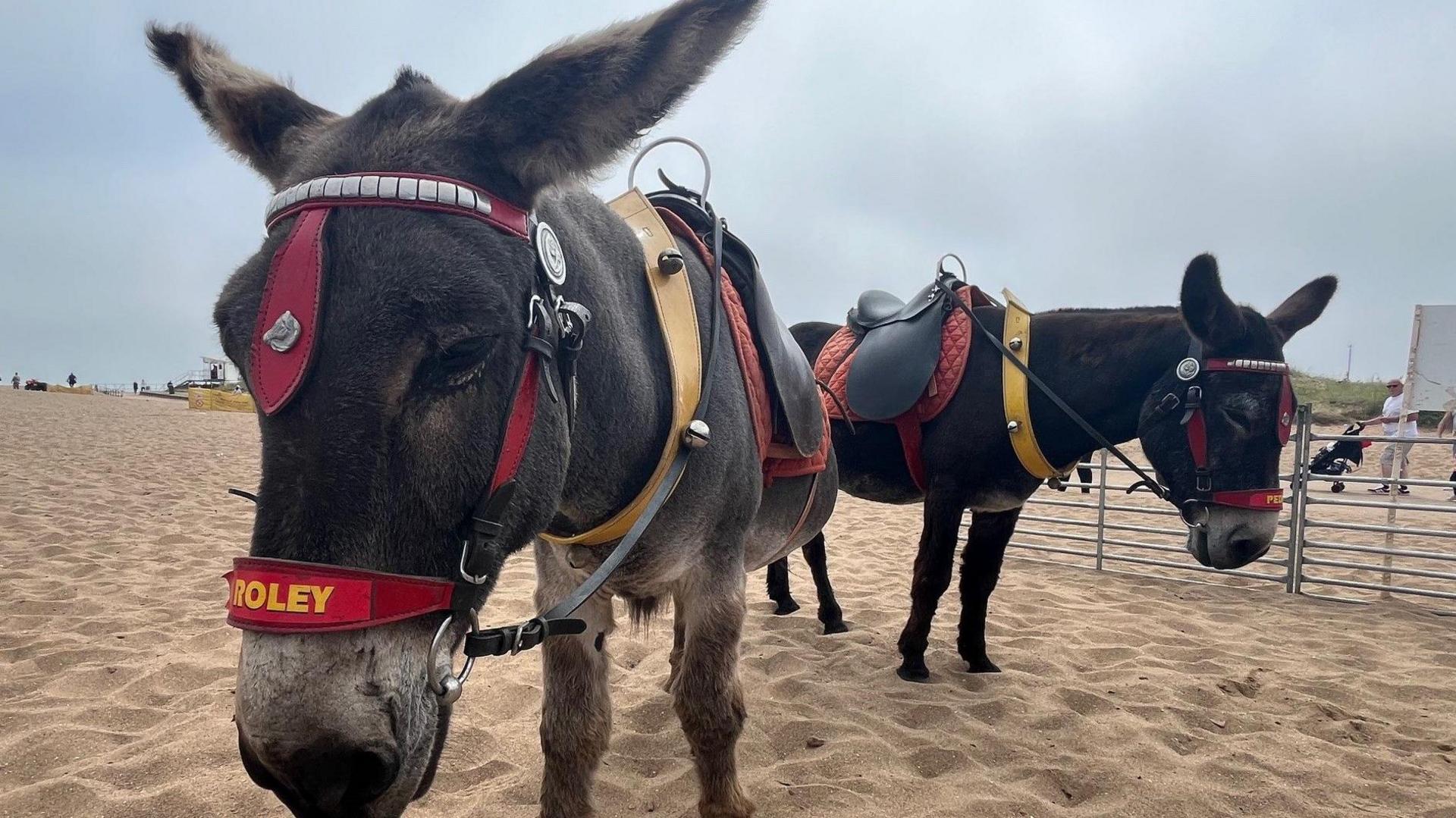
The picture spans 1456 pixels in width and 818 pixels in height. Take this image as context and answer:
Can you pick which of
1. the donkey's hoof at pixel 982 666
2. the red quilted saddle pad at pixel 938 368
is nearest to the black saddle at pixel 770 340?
the red quilted saddle pad at pixel 938 368

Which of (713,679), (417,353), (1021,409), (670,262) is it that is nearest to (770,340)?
(670,262)

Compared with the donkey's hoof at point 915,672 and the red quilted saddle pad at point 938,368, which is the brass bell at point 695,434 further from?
the donkey's hoof at point 915,672

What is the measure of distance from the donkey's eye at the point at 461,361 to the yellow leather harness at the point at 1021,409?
3002 mm

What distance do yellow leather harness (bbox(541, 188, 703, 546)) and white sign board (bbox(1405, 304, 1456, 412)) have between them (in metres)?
7.50

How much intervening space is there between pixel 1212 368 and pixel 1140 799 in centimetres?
186

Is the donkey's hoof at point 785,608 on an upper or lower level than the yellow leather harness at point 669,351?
lower

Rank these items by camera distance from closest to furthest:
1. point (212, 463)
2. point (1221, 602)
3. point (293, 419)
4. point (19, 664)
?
point (293, 419)
point (19, 664)
point (1221, 602)
point (212, 463)

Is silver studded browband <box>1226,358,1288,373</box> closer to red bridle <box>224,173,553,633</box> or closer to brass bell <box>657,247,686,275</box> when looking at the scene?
brass bell <box>657,247,686,275</box>

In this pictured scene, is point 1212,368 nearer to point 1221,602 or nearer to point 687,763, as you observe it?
point 687,763

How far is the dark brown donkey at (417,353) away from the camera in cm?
100

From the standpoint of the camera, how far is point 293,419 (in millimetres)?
1042

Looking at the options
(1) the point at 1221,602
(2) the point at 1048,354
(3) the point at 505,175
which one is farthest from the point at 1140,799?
(1) the point at 1221,602

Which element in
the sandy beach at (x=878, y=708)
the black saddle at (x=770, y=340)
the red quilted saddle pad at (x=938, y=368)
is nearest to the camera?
the black saddle at (x=770, y=340)

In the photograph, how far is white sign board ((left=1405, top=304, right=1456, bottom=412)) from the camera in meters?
6.20
